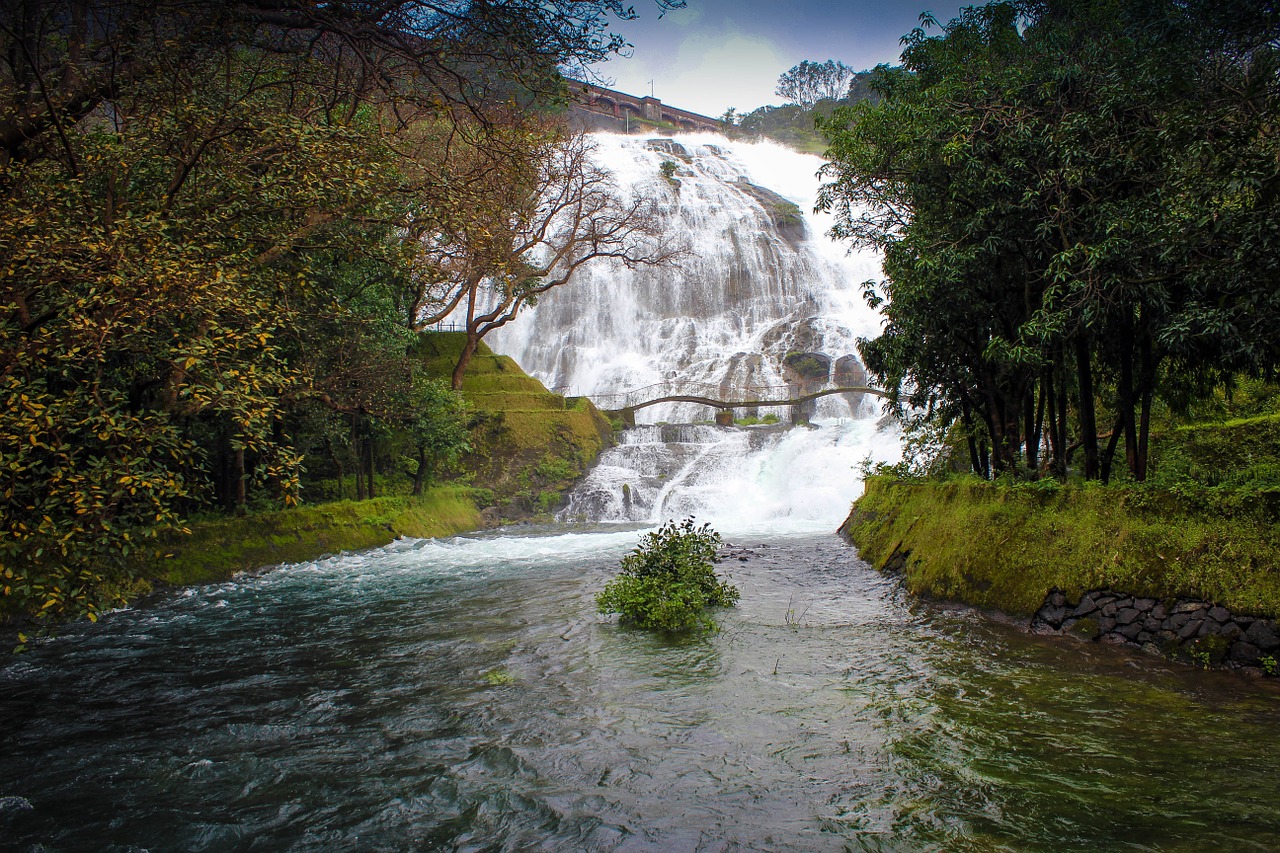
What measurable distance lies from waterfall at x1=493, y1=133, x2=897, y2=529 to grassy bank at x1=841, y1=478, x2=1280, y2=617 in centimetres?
1111

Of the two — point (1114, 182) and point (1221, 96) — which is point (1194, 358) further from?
point (1221, 96)

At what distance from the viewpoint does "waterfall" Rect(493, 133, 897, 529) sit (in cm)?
2430

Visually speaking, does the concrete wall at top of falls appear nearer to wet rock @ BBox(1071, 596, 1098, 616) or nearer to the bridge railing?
the bridge railing

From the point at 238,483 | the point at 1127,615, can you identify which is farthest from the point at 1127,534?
the point at 238,483

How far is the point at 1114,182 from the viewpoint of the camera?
888 centimetres

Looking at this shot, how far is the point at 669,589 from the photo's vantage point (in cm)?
977

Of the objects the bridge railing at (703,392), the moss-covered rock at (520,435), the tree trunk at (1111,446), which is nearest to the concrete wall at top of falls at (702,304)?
the bridge railing at (703,392)

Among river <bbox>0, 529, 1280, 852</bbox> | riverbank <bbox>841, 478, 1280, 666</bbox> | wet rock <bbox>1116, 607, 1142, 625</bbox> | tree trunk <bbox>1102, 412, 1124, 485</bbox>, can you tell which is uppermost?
tree trunk <bbox>1102, 412, 1124, 485</bbox>

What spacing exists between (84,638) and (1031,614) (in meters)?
10.9

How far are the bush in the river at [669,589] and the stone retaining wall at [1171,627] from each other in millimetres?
3847

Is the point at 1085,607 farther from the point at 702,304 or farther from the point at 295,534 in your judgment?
the point at 702,304

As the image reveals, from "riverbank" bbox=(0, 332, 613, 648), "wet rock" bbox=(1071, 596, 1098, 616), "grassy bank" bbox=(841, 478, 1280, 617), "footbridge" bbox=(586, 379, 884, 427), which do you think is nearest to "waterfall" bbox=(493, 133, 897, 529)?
"footbridge" bbox=(586, 379, 884, 427)

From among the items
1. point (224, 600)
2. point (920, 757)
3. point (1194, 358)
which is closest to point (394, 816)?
point (920, 757)

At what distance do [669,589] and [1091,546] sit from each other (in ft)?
15.5
